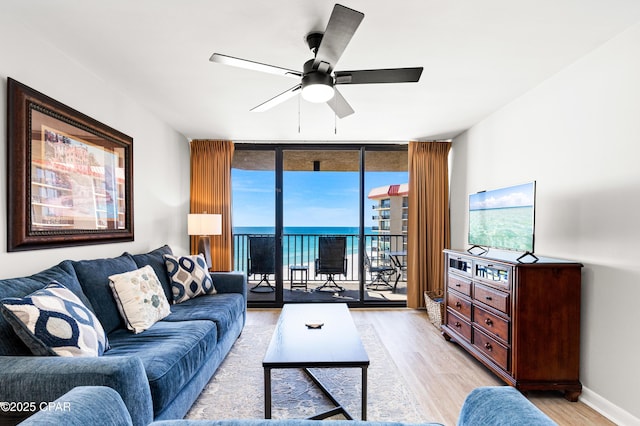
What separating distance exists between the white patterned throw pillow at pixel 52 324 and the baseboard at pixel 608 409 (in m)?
3.04

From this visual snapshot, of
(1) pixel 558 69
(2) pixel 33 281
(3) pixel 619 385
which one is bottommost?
(3) pixel 619 385

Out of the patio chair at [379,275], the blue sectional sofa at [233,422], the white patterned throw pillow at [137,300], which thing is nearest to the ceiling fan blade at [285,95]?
the white patterned throw pillow at [137,300]

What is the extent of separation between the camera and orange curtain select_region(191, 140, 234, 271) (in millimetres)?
4645

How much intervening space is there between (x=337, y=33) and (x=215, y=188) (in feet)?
11.3

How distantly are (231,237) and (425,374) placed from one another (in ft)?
10.0

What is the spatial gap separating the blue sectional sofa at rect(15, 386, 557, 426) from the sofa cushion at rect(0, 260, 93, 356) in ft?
2.89

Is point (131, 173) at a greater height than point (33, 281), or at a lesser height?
greater

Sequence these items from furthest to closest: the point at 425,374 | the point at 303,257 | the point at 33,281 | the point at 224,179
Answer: the point at 303,257
the point at 224,179
the point at 425,374
the point at 33,281

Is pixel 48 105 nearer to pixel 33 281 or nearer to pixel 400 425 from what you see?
pixel 33 281

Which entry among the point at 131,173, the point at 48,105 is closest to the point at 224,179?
the point at 131,173

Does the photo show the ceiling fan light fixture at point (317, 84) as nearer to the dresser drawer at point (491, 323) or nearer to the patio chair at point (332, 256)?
the dresser drawer at point (491, 323)

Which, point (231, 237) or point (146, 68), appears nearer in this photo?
point (146, 68)

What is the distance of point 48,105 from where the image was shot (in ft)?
7.11

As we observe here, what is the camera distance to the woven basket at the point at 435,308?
12.5ft
